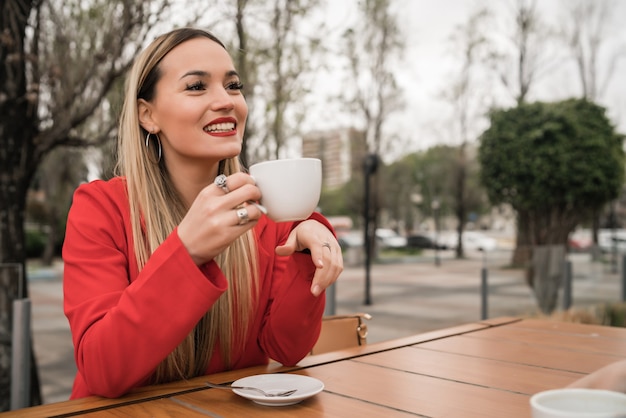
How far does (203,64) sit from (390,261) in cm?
2451

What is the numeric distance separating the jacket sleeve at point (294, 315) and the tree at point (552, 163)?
10.5 meters

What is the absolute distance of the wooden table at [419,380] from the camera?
119cm

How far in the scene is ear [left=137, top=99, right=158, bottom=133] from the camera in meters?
1.71

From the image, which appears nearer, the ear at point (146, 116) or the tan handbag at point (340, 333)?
the ear at point (146, 116)

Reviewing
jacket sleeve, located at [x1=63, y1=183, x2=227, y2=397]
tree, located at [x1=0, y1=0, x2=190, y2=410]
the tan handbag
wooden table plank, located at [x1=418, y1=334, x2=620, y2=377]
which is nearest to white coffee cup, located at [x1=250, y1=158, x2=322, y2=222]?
jacket sleeve, located at [x1=63, y1=183, x2=227, y2=397]

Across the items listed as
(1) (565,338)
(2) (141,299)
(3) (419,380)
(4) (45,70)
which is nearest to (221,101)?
(2) (141,299)

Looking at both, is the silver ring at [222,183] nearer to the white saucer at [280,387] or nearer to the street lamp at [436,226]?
the white saucer at [280,387]

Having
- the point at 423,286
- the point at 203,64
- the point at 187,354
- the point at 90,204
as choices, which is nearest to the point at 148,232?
the point at 90,204

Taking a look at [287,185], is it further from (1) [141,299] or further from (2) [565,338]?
(2) [565,338]

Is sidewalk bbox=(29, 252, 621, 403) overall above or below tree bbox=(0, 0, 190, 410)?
below

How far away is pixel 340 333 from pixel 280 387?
0.92 metres

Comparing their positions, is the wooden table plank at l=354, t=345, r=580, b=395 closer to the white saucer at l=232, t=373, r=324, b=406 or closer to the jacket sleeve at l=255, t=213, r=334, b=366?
the jacket sleeve at l=255, t=213, r=334, b=366

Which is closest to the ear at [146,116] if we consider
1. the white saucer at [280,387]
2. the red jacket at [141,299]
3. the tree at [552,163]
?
the red jacket at [141,299]

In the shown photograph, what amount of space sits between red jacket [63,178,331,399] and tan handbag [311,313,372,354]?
1.23ft
